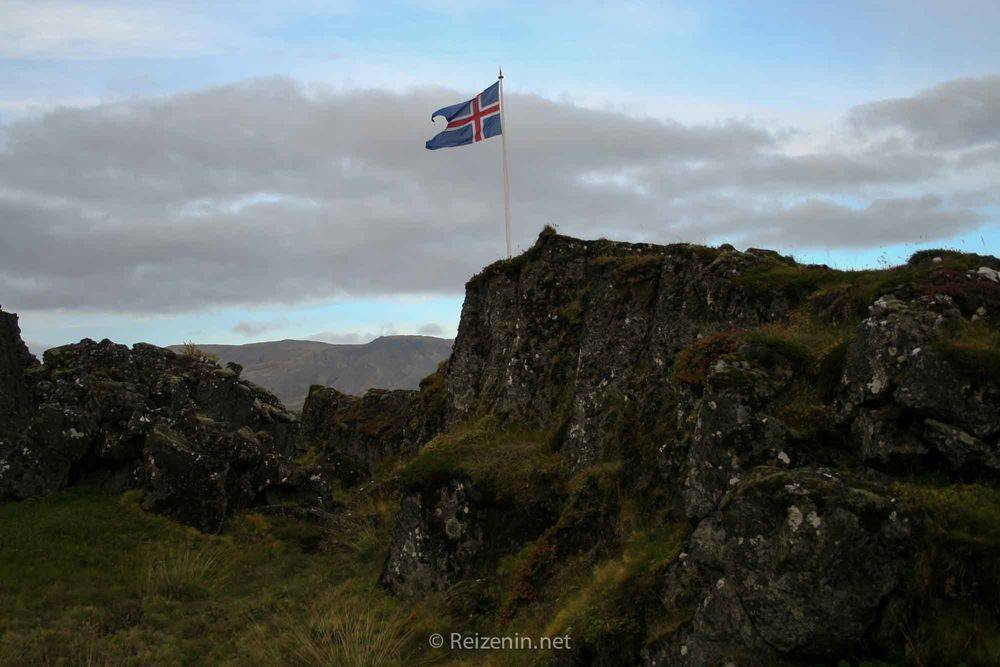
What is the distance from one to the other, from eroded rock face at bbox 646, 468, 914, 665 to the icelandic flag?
2258cm

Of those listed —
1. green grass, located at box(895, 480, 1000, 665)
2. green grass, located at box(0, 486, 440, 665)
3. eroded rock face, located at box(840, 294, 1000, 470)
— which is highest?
eroded rock face, located at box(840, 294, 1000, 470)

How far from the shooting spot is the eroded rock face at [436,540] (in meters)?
18.8

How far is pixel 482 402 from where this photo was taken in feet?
88.1

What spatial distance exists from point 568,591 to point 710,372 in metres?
5.17

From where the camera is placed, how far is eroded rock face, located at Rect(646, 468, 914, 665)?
964 cm

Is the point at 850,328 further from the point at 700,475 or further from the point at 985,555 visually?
the point at 985,555

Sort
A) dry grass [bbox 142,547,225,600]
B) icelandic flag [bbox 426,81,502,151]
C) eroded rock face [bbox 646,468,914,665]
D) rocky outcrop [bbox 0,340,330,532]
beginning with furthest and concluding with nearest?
1. icelandic flag [bbox 426,81,502,151]
2. rocky outcrop [bbox 0,340,330,532]
3. dry grass [bbox 142,547,225,600]
4. eroded rock face [bbox 646,468,914,665]

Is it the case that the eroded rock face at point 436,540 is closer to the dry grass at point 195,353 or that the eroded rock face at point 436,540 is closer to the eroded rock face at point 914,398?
the eroded rock face at point 914,398

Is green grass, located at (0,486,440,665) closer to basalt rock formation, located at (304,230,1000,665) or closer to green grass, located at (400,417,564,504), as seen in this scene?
basalt rock formation, located at (304,230,1000,665)

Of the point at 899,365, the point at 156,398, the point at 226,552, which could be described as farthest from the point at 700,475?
the point at 156,398

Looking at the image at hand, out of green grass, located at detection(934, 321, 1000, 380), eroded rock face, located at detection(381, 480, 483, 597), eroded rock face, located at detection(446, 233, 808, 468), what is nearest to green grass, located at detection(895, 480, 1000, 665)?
green grass, located at detection(934, 321, 1000, 380)

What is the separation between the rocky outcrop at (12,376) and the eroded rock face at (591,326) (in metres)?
19.3

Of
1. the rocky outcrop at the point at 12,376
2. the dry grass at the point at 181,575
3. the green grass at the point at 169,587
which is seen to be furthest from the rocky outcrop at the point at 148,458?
the rocky outcrop at the point at 12,376

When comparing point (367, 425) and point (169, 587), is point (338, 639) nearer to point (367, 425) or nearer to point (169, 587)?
point (169, 587)
